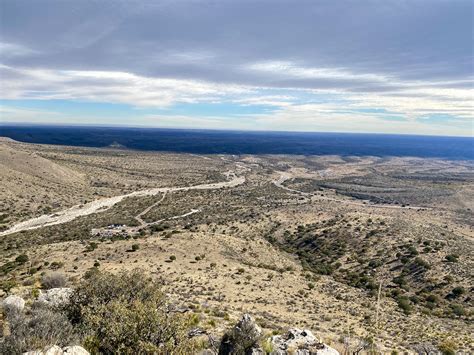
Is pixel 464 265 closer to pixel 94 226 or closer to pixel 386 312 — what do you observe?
pixel 386 312

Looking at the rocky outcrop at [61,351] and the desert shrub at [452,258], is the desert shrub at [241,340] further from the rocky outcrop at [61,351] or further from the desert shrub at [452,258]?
the desert shrub at [452,258]

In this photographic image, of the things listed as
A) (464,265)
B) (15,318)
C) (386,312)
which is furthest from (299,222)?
(15,318)

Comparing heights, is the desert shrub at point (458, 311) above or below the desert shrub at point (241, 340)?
below

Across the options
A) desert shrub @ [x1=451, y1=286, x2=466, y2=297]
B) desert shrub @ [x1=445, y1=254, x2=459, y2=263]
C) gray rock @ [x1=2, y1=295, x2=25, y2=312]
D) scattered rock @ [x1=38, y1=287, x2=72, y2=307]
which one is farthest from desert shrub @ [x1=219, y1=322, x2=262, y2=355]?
desert shrub @ [x1=445, y1=254, x2=459, y2=263]

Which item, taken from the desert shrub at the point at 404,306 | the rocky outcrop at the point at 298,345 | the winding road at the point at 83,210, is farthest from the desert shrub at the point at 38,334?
the winding road at the point at 83,210

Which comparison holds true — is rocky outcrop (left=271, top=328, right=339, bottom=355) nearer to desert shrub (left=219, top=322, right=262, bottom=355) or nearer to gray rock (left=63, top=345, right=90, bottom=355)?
desert shrub (left=219, top=322, right=262, bottom=355)

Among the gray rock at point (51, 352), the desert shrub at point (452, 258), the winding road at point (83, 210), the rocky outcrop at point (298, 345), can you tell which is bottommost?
the winding road at point (83, 210)
